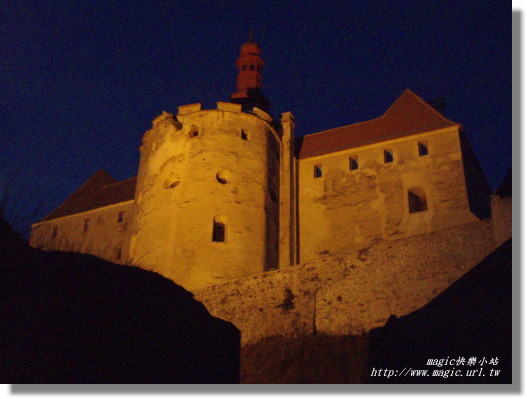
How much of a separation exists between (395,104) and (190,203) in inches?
453

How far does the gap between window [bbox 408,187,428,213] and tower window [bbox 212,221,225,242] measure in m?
7.58

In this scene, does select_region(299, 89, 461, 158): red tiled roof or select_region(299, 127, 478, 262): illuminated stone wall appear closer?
select_region(299, 127, 478, 262): illuminated stone wall

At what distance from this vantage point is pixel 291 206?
2373cm

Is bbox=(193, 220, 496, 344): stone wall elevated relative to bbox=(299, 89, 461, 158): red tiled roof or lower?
lower

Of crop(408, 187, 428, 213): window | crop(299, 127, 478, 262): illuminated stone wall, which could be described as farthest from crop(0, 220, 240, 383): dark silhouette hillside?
crop(408, 187, 428, 213): window

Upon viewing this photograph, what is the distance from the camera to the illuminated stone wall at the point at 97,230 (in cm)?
2959

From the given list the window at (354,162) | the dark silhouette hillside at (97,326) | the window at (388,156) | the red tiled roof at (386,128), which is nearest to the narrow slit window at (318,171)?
the red tiled roof at (386,128)

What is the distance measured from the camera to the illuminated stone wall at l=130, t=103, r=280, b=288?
66.5ft

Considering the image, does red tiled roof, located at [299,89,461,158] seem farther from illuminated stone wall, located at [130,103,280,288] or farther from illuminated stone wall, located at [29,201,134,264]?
illuminated stone wall, located at [29,201,134,264]

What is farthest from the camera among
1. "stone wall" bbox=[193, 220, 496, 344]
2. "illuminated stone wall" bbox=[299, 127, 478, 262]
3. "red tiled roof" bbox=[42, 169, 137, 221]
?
"red tiled roof" bbox=[42, 169, 137, 221]

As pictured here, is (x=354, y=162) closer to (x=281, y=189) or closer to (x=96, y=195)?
(x=281, y=189)

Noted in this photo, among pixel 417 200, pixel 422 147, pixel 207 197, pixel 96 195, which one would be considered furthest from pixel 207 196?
pixel 96 195

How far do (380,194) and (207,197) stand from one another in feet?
23.8

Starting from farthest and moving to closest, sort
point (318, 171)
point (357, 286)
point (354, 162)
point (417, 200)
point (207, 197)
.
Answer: point (318, 171) → point (354, 162) → point (417, 200) → point (207, 197) → point (357, 286)
